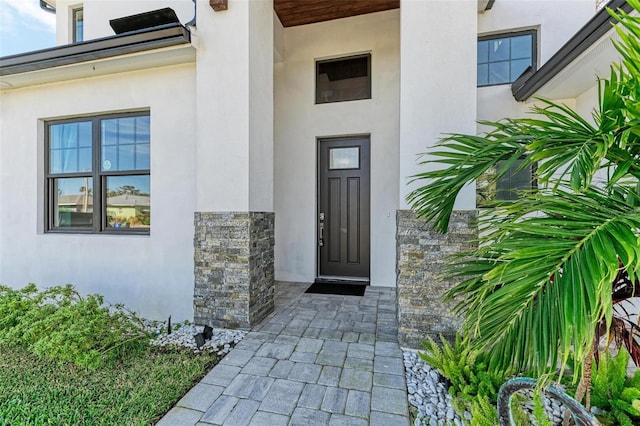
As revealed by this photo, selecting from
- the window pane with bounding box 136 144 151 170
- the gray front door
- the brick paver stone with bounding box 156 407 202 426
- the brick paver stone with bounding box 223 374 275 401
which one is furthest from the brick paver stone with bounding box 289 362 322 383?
the window pane with bounding box 136 144 151 170

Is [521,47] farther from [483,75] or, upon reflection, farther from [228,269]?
[228,269]

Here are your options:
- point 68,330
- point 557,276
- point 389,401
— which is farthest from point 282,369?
point 557,276

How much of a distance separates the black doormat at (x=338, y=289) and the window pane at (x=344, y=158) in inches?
77.7

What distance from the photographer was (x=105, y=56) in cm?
329

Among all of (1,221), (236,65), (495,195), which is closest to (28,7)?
(1,221)

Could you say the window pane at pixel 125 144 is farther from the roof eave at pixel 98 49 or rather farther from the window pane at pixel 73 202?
the roof eave at pixel 98 49

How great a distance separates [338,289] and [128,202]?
10.5 feet

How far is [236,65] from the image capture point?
3.12m

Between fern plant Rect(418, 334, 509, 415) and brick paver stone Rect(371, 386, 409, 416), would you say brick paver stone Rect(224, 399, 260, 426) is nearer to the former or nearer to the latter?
brick paver stone Rect(371, 386, 409, 416)

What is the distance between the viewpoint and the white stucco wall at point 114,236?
3.49 meters

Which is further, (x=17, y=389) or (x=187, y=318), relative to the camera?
(x=187, y=318)

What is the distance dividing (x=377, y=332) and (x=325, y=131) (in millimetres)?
3239

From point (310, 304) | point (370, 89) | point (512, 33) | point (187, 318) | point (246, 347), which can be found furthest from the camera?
point (370, 89)

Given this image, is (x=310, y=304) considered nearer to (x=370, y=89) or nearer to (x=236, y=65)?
(x=236, y=65)
